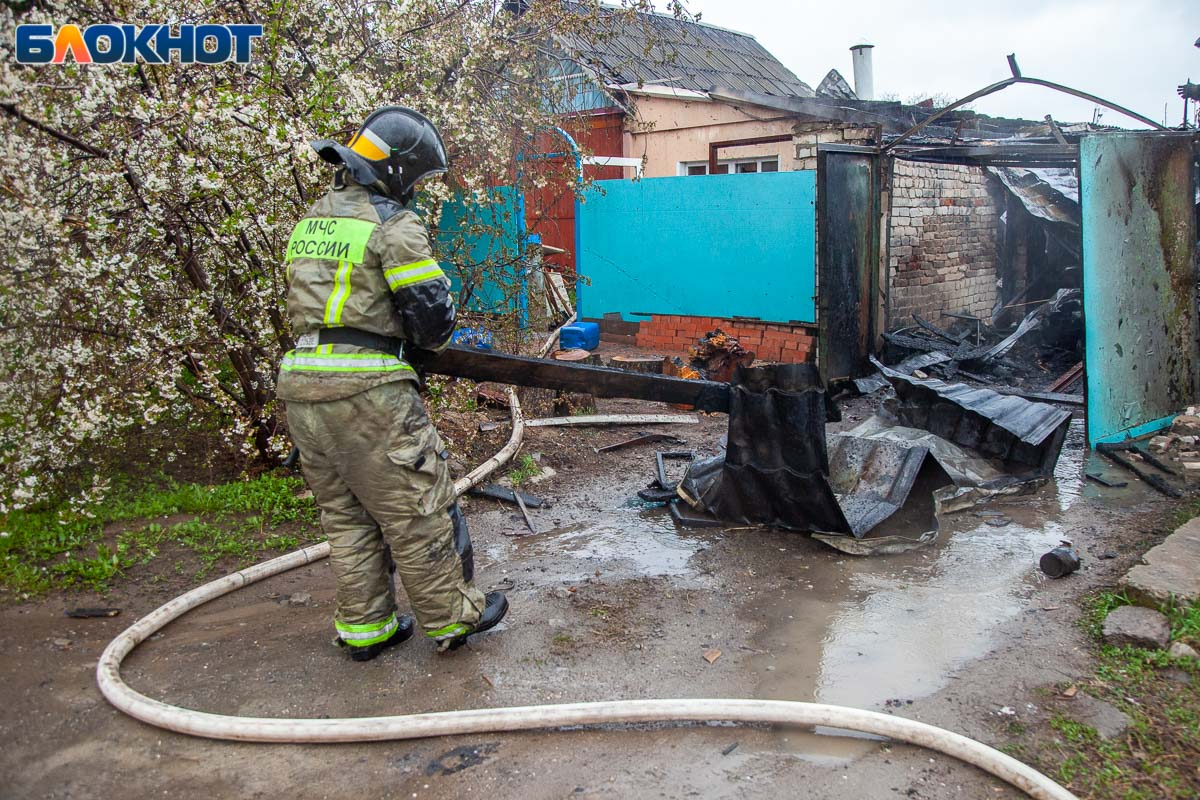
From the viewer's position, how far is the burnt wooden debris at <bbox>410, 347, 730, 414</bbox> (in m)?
4.04

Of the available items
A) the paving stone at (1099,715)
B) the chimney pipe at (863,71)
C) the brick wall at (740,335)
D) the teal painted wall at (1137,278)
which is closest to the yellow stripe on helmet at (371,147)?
the paving stone at (1099,715)

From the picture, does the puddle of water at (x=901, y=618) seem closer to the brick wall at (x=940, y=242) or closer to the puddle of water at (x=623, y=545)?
the puddle of water at (x=623, y=545)

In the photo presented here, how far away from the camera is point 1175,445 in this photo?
6.39 metres

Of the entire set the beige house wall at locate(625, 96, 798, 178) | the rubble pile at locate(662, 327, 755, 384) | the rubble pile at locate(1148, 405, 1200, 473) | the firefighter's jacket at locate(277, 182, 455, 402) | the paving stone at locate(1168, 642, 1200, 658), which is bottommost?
the paving stone at locate(1168, 642, 1200, 658)

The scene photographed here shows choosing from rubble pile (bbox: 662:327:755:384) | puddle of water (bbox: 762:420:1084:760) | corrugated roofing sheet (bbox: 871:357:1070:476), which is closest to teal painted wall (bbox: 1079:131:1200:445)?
corrugated roofing sheet (bbox: 871:357:1070:476)

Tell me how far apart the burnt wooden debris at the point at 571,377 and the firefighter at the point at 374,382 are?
52cm

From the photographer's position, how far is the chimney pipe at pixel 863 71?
1402cm

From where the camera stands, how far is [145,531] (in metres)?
4.74

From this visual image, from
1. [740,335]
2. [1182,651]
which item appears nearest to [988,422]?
[1182,651]

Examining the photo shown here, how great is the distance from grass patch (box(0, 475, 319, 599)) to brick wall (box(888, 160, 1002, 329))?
7866 millimetres

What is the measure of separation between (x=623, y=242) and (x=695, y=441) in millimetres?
5099

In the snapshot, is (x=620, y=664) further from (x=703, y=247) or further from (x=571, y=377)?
(x=703, y=247)

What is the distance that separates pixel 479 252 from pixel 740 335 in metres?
4.14

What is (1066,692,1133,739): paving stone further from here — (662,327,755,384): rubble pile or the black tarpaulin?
(662,327,755,384): rubble pile
